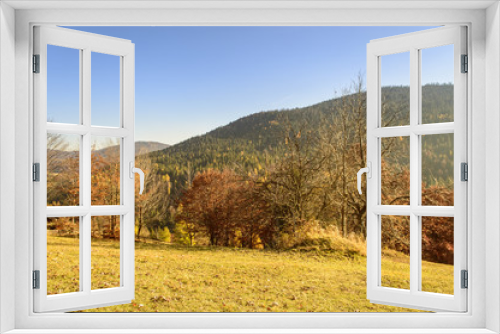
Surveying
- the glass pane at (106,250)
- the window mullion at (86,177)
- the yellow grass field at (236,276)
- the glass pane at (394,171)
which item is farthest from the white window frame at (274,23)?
the glass pane at (394,171)

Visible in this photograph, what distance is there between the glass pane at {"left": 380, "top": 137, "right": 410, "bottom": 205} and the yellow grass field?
0.97 m

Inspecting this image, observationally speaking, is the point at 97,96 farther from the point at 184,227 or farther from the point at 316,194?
the point at 316,194

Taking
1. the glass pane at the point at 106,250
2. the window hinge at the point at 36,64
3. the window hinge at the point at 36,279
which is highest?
the window hinge at the point at 36,64

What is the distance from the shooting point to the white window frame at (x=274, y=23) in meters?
1.75

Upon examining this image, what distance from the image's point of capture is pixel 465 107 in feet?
6.10

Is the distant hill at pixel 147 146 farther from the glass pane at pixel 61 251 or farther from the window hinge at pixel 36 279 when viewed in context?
the window hinge at pixel 36 279

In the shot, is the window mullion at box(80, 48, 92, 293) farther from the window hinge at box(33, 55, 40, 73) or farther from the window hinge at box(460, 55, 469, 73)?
the window hinge at box(460, 55, 469, 73)

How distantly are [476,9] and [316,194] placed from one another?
17.1 ft

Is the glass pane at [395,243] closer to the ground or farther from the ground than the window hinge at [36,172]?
closer to the ground

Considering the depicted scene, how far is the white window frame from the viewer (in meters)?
1.75

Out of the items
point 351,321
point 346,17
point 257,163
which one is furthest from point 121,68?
point 257,163

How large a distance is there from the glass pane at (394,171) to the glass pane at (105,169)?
434 centimetres

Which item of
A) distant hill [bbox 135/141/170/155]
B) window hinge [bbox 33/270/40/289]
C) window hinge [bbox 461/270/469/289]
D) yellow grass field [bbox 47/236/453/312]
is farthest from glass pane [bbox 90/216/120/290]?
window hinge [bbox 461/270/469/289]

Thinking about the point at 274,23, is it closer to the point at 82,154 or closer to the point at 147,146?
the point at 82,154
